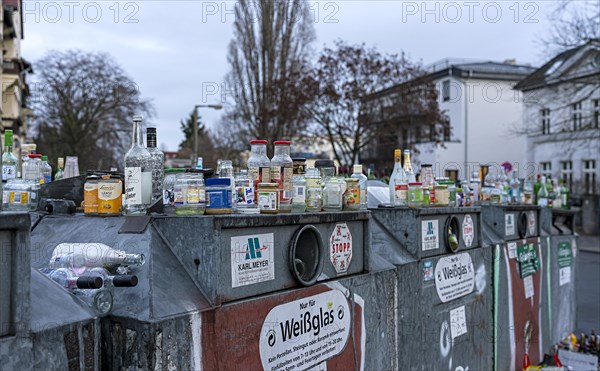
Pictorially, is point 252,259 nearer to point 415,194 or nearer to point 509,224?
point 415,194

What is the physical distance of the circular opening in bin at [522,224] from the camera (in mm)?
5707

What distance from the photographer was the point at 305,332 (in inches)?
103

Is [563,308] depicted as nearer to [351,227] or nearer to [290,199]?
[351,227]

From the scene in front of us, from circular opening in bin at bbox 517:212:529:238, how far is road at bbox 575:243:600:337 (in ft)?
6.17

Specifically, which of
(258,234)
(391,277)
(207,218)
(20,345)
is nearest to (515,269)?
(391,277)

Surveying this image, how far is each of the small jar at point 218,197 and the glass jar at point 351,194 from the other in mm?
982

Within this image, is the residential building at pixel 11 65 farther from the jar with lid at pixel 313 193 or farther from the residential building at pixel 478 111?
the jar with lid at pixel 313 193

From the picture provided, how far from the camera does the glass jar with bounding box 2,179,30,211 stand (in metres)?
2.58

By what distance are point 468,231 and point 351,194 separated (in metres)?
1.81

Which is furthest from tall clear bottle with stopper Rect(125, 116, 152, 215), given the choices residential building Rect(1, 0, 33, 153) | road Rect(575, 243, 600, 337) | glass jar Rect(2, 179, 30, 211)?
residential building Rect(1, 0, 33, 153)

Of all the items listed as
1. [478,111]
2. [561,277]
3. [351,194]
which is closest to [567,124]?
[478,111]

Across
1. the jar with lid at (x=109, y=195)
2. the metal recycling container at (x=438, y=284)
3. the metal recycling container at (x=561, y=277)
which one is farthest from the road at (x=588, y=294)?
the jar with lid at (x=109, y=195)

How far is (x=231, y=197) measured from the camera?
2398 millimetres

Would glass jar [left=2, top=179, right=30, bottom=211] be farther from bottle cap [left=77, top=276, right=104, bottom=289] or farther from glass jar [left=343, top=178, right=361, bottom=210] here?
glass jar [left=343, top=178, right=361, bottom=210]
